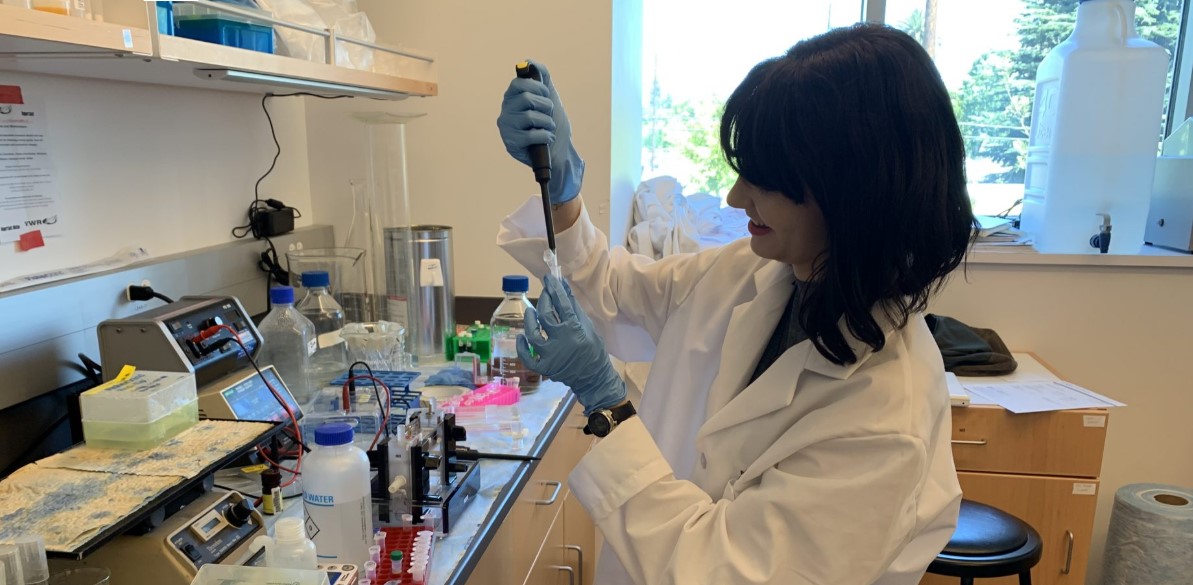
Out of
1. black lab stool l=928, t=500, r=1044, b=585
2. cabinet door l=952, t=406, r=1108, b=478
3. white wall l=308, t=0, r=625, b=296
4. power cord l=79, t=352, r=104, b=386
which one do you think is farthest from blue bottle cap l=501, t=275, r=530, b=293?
cabinet door l=952, t=406, r=1108, b=478

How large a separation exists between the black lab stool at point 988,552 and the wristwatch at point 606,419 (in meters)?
0.86

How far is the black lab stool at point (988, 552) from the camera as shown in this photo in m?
1.56

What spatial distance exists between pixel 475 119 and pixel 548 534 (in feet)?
3.69

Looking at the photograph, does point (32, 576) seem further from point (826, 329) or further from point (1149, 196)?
point (1149, 196)

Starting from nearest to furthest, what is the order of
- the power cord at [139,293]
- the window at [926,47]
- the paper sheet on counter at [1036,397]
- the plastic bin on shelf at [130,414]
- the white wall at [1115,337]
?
the plastic bin on shelf at [130,414] < the power cord at [139,293] < the paper sheet on counter at [1036,397] < the white wall at [1115,337] < the window at [926,47]

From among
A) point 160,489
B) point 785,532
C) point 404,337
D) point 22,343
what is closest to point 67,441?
point 22,343

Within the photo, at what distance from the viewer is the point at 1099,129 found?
7.66 feet

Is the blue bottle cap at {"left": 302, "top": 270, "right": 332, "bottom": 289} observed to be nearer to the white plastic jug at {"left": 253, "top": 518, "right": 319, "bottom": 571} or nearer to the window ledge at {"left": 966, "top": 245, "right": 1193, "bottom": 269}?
the white plastic jug at {"left": 253, "top": 518, "right": 319, "bottom": 571}

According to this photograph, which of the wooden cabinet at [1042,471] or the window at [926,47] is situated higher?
the window at [926,47]

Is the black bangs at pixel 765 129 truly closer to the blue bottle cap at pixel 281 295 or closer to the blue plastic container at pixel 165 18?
the blue plastic container at pixel 165 18

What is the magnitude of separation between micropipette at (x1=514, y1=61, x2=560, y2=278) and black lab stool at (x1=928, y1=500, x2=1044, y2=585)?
1004 millimetres

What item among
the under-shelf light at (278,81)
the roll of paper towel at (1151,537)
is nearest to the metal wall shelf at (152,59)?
the under-shelf light at (278,81)

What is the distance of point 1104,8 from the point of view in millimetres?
2281

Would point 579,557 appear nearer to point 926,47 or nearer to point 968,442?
point 968,442
